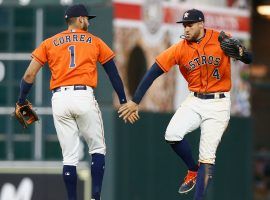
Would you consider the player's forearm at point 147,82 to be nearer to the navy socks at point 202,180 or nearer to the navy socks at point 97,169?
the navy socks at point 97,169

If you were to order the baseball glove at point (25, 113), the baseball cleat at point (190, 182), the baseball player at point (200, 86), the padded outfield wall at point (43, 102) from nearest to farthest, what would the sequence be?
the baseball player at point (200, 86) → the baseball glove at point (25, 113) → the baseball cleat at point (190, 182) → the padded outfield wall at point (43, 102)

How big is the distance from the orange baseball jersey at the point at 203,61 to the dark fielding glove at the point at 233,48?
127 mm

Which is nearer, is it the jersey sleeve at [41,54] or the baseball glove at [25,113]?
the jersey sleeve at [41,54]

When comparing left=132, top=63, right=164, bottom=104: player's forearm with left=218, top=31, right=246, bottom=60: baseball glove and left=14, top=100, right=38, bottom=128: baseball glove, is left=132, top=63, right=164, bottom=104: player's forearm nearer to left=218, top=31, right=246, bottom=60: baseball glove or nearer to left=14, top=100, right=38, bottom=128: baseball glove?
left=218, top=31, right=246, bottom=60: baseball glove

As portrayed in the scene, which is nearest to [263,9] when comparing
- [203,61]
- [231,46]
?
[203,61]

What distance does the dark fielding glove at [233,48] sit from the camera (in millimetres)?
15398

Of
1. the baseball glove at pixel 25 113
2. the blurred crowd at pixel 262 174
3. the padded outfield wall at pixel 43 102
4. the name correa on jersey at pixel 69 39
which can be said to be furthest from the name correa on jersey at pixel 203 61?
the blurred crowd at pixel 262 174

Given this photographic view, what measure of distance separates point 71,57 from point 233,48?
1746 mm

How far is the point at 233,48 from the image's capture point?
50.6ft

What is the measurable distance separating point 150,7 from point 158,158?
2170 millimetres

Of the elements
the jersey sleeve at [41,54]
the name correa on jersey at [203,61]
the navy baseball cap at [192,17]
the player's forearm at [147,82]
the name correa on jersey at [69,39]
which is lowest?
the player's forearm at [147,82]

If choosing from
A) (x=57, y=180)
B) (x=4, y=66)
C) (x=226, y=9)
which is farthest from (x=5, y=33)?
(x=226, y=9)

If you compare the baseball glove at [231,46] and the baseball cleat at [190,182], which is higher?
the baseball glove at [231,46]

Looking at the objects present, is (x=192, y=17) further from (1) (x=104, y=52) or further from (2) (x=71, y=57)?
(2) (x=71, y=57)
